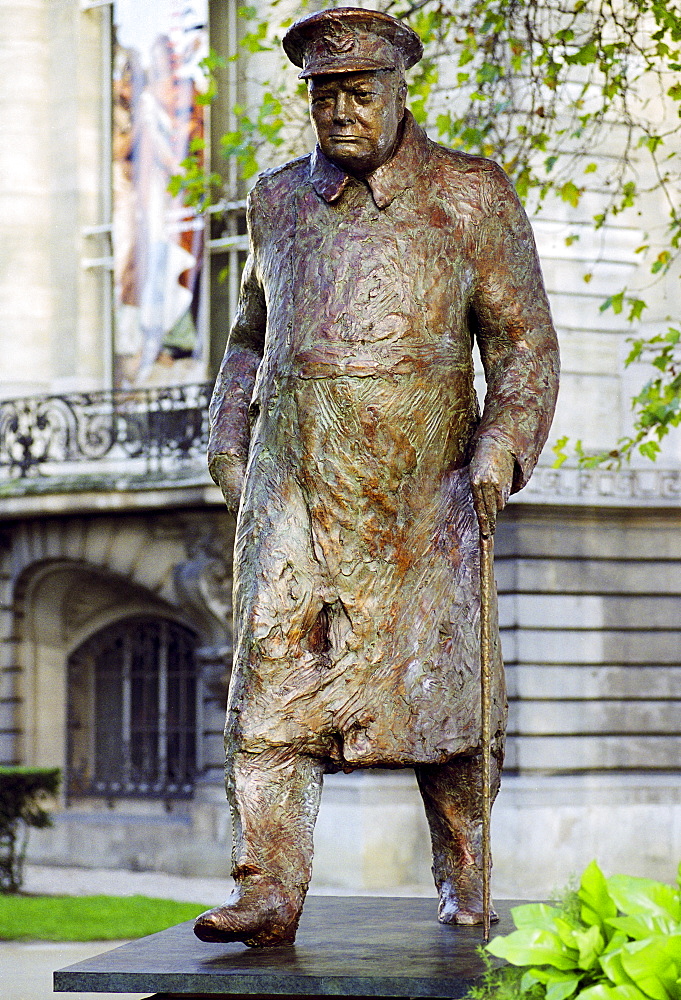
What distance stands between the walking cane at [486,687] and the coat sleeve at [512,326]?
22 cm

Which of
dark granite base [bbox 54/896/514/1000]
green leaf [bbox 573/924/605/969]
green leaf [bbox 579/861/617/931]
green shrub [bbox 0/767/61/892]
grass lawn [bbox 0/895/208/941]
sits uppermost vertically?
green leaf [bbox 579/861/617/931]

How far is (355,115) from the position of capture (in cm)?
459

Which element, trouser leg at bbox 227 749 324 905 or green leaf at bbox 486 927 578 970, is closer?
green leaf at bbox 486 927 578 970

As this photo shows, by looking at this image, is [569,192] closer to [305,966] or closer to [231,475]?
[231,475]

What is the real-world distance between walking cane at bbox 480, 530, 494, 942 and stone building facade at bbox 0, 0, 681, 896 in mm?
7786

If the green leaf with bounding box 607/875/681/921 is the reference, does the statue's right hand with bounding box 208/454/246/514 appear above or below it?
above

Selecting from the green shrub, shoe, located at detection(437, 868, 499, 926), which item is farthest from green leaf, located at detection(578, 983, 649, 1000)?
the green shrub

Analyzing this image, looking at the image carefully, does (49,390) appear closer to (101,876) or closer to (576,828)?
(101,876)

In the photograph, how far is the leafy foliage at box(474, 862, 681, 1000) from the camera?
2.85 meters

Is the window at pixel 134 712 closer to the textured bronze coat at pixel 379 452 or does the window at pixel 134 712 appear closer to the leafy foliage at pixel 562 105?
the leafy foliage at pixel 562 105

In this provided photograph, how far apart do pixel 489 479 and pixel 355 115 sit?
942 mm

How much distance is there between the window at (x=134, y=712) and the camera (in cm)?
1680

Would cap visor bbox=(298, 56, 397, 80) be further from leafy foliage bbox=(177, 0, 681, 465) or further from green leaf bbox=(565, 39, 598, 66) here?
green leaf bbox=(565, 39, 598, 66)

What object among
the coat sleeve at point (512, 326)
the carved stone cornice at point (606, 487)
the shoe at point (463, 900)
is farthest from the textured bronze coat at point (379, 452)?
the carved stone cornice at point (606, 487)
